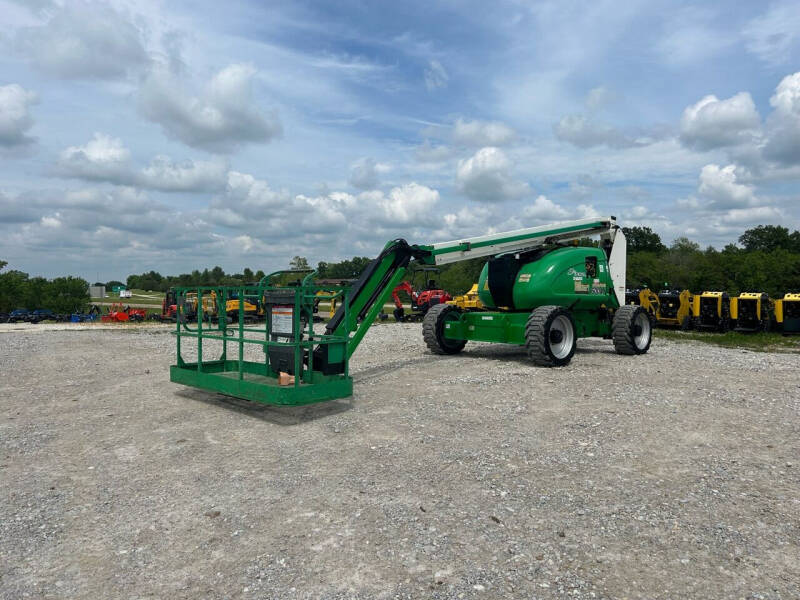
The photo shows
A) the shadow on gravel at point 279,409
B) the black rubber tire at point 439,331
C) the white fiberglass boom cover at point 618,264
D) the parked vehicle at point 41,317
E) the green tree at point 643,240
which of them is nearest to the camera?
the shadow on gravel at point 279,409

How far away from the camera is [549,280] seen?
12.9 m

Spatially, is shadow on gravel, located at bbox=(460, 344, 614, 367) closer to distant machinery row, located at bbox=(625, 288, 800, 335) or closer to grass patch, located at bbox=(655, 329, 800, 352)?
grass patch, located at bbox=(655, 329, 800, 352)

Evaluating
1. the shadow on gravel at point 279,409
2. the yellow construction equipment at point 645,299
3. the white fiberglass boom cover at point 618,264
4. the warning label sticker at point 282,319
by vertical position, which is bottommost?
the shadow on gravel at point 279,409

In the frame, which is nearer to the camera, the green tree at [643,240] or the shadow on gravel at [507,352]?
the shadow on gravel at [507,352]

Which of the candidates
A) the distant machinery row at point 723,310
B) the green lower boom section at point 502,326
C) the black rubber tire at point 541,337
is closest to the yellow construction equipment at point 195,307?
the green lower boom section at point 502,326

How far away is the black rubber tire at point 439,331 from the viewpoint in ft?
45.2

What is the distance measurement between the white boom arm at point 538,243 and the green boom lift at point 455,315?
26 mm

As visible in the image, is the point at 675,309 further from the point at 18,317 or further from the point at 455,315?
the point at 18,317

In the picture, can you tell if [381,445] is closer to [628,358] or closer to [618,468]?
[618,468]

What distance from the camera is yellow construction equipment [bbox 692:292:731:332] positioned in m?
24.3

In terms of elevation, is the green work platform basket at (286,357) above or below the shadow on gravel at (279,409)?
above

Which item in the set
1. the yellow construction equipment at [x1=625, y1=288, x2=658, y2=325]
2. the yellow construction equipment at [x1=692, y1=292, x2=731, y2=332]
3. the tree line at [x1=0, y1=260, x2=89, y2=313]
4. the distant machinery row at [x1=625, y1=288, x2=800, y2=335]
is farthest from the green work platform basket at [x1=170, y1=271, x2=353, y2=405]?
the tree line at [x1=0, y1=260, x2=89, y2=313]

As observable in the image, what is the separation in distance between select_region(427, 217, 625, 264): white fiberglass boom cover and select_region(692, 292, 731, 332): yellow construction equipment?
11.5 metres

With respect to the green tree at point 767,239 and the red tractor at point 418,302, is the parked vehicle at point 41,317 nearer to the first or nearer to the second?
the red tractor at point 418,302
